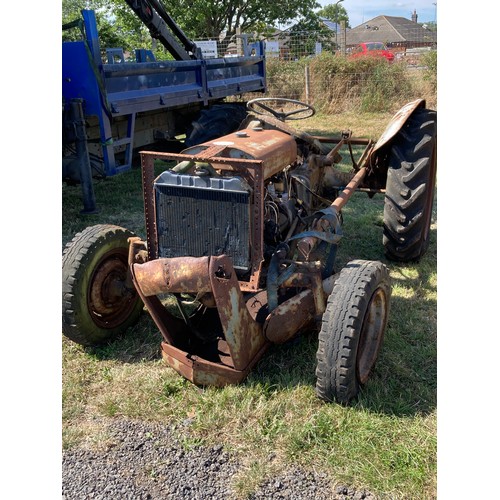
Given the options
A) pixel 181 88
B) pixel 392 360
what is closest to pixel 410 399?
pixel 392 360

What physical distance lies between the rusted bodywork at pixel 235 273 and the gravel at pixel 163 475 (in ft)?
1.43

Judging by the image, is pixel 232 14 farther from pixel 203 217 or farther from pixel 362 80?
pixel 203 217

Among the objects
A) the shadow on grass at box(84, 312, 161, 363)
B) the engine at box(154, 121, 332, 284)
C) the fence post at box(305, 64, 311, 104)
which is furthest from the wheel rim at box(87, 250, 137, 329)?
the fence post at box(305, 64, 311, 104)

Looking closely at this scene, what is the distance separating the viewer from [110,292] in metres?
3.19

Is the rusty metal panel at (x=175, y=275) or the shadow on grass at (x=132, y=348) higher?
the rusty metal panel at (x=175, y=275)

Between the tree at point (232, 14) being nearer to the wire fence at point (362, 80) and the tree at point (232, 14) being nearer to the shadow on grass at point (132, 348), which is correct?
the wire fence at point (362, 80)

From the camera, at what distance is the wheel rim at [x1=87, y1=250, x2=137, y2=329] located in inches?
122

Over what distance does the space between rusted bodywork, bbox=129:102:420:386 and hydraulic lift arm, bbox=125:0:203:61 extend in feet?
13.4

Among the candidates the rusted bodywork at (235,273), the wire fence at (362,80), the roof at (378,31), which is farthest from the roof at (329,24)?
the rusted bodywork at (235,273)

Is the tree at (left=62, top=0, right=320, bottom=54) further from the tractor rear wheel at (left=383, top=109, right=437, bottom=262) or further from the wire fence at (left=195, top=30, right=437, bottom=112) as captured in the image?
the tractor rear wheel at (left=383, top=109, right=437, bottom=262)

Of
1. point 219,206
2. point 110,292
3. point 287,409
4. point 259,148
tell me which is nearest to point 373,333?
point 287,409

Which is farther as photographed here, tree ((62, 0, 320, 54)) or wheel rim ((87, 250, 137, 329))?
tree ((62, 0, 320, 54))

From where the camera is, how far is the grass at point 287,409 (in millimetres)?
2273

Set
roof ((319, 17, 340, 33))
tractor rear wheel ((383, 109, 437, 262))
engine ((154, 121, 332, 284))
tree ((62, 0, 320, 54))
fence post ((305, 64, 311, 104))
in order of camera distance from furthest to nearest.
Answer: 1. roof ((319, 17, 340, 33))
2. tree ((62, 0, 320, 54))
3. fence post ((305, 64, 311, 104))
4. tractor rear wheel ((383, 109, 437, 262))
5. engine ((154, 121, 332, 284))
